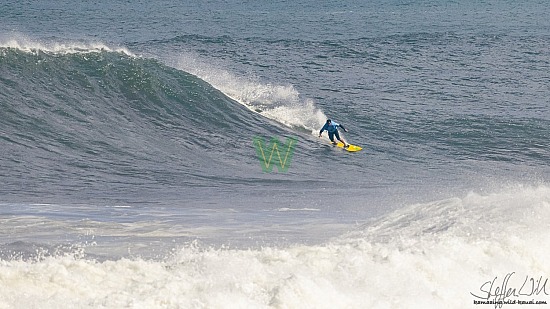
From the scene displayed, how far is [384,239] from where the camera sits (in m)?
10.8

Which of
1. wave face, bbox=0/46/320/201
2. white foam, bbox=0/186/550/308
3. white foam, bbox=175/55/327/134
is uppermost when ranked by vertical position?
white foam, bbox=175/55/327/134

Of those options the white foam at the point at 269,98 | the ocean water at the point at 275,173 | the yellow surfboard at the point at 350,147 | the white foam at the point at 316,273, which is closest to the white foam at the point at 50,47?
the ocean water at the point at 275,173

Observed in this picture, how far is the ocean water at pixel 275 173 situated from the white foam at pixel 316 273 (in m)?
0.02

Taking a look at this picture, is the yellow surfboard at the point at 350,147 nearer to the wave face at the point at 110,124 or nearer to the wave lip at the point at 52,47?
the wave face at the point at 110,124

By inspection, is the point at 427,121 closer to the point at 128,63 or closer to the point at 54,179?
the point at 128,63

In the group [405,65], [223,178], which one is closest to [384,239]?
[223,178]

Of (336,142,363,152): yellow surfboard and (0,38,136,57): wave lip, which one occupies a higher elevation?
(0,38,136,57): wave lip

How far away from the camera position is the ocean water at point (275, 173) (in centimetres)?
884

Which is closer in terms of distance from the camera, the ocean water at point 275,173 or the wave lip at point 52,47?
the ocean water at point 275,173

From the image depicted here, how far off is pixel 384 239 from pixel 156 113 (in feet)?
42.9

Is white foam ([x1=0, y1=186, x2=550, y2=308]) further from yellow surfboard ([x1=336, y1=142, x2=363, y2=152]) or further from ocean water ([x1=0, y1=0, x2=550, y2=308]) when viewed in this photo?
yellow surfboard ([x1=336, y1=142, x2=363, y2=152])

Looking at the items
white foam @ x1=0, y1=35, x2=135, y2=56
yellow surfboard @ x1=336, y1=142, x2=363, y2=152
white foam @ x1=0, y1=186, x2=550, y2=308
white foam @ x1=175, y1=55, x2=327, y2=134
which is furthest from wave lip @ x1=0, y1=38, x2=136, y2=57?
white foam @ x1=0, y1=186, x2=550, y2=308

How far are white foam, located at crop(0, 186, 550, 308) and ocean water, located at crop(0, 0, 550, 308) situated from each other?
0.02m

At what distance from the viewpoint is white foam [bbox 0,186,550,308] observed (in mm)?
8109
